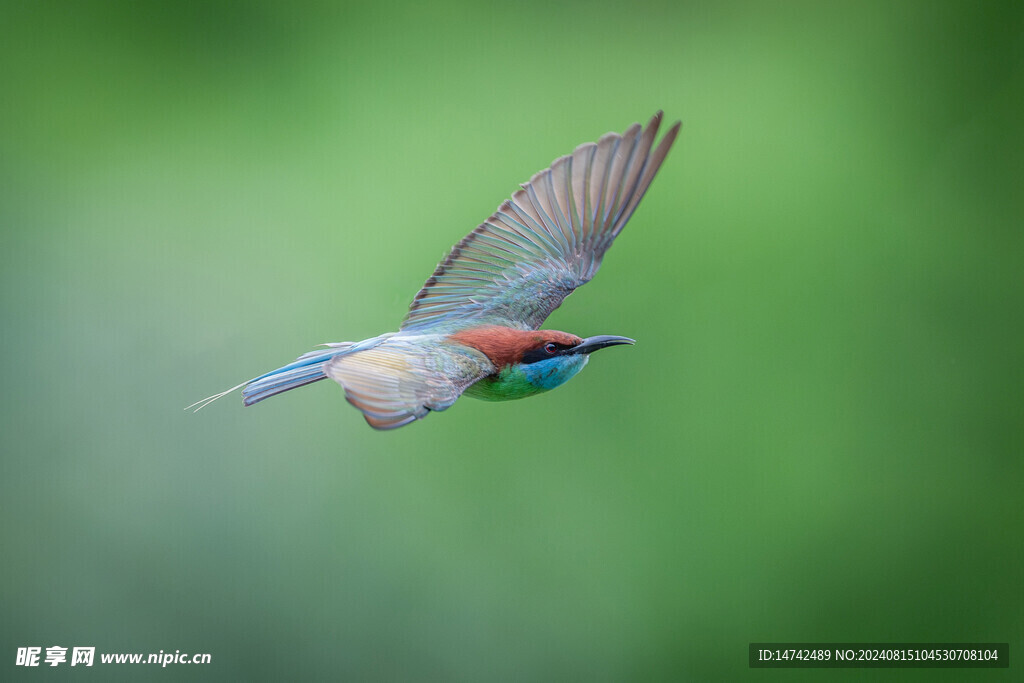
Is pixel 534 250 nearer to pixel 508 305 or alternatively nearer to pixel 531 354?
pixel 508 305

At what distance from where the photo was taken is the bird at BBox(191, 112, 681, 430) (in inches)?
68.4

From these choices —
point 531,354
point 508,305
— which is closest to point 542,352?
point 531,354

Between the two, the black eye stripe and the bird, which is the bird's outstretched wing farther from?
the black eye stripe

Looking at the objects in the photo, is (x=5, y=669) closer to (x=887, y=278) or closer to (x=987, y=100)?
(x=887, y=278)

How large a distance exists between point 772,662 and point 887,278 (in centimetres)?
167

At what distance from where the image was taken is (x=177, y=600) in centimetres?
341

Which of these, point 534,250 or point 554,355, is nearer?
point 554,355

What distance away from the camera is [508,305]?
2385 mm

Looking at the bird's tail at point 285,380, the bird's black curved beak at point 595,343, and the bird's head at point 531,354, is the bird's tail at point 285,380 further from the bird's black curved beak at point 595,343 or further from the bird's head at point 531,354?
the bird's black curved beak at point 595,343

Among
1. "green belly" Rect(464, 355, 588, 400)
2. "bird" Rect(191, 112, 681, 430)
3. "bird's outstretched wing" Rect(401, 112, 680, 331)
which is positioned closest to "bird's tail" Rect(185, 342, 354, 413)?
"bird" Rect(191, 112, 681, 430)

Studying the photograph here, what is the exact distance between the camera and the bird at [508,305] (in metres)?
1.74

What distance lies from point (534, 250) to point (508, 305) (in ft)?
0.53

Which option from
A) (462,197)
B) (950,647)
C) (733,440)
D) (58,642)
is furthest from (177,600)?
(950,647)

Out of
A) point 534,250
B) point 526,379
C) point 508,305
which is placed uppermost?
point 534,250
